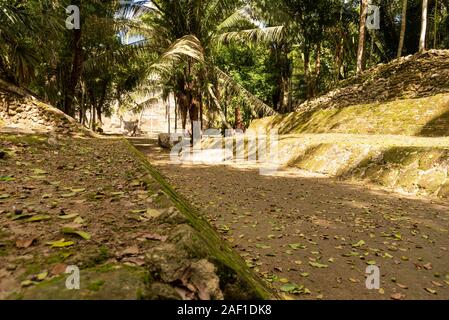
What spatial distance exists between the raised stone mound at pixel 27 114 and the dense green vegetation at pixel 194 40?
0.64 metres

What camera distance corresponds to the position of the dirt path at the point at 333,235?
3258 mm

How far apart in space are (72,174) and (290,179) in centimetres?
593

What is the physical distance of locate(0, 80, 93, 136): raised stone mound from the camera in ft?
35.1

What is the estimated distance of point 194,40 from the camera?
14219 mm

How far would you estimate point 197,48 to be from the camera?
44.7 feet

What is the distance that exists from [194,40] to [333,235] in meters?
11.7

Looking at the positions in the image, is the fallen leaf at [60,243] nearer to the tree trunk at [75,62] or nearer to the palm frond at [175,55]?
the palm frond at [175,55]

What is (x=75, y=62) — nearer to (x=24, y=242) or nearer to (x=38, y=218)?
(x=38, y=218)

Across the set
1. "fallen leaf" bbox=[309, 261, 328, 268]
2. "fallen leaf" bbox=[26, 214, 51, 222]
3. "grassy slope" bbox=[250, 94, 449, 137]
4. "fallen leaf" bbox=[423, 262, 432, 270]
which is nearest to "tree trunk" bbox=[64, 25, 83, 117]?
"grassy slope" bbox=[250, 94, 449, 137]

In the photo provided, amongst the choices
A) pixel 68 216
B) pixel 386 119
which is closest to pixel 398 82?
pixel 386 119

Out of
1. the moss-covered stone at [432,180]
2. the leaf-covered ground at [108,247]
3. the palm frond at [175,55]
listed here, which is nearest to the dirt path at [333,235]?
the moss-covered stone at [432,180]

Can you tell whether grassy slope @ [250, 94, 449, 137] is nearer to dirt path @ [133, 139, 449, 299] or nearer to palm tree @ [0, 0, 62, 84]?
dirt path @ [133, 139, 449, 299]

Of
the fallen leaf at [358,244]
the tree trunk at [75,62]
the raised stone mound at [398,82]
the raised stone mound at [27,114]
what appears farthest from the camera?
the tree trunk at [75,62]

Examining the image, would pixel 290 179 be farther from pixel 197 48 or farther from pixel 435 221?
pixel 197 48
